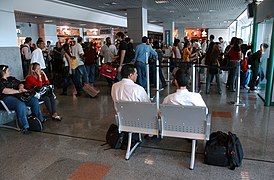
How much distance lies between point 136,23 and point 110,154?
345 inches

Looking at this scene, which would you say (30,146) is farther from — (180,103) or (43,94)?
(180,103)

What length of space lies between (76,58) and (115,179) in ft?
15.4

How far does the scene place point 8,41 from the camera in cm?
500

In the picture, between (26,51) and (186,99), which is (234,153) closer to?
(186,99)

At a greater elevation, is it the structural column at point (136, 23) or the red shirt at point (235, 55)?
the structural column at point (136, 23)

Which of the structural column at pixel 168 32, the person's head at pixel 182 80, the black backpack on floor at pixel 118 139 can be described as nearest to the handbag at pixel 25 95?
the black backpack on floor at pixel 118 139

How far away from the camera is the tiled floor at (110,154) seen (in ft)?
8.90

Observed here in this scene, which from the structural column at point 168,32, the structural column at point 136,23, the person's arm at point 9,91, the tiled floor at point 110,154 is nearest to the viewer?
the tiled floor at point 110,154

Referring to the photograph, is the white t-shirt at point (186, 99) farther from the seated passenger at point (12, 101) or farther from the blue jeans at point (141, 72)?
the blue jeans at point (141, 72)

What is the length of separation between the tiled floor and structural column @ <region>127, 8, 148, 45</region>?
6959 mm

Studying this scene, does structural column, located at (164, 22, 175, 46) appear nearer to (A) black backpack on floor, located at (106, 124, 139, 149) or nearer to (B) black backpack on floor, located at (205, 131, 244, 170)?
(A) black backpack on floor, located at (106, 124, 139, 149)

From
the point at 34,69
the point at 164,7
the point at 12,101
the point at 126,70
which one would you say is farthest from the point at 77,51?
the point at 164,7

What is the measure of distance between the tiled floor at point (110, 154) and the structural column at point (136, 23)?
6.96m

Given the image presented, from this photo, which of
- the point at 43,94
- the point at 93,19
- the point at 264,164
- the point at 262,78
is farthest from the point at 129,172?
the point at 93,19
